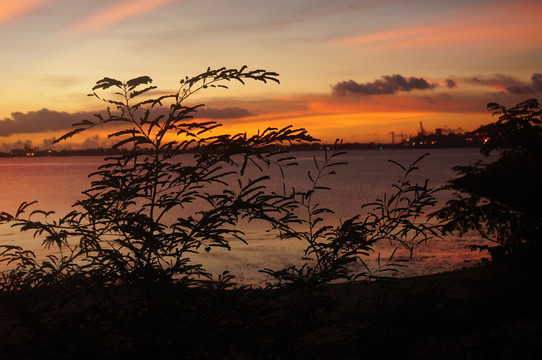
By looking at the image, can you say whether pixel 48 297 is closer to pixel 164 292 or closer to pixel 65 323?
pixel 65 323

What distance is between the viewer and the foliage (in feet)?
46.2

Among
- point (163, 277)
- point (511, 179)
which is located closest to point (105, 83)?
point (163, 277)

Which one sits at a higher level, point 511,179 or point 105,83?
point 105,83

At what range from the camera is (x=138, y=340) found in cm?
405

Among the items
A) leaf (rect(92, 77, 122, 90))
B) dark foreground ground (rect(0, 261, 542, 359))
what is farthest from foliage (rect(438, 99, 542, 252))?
leaf (rect(92, 77, 122, 90))

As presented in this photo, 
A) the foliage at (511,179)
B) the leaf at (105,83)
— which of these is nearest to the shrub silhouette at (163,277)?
the leaf at (105,83)

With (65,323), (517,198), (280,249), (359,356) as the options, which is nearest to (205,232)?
(65,323)

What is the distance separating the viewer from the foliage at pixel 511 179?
14.1 metres

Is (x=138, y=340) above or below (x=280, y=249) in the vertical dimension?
above

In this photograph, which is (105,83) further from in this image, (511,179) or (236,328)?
(511,179)

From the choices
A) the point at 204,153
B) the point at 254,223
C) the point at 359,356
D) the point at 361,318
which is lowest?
the point at 254,223

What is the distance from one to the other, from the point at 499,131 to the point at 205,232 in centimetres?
1380

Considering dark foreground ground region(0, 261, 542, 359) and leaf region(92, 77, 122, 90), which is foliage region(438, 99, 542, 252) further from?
leaf region(92, 77, 122, 90)

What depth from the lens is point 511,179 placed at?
1428cm
